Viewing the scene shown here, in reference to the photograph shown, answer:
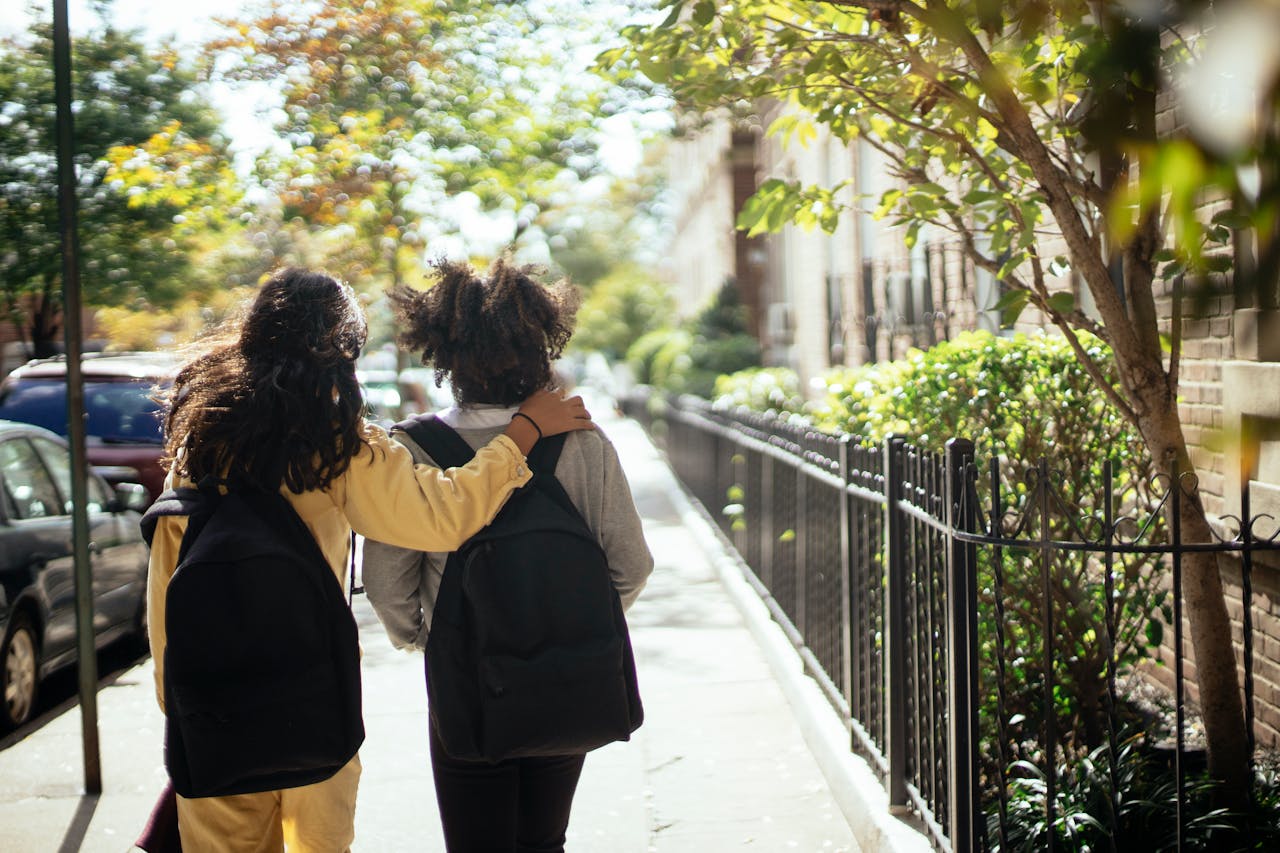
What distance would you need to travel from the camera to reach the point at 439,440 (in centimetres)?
322

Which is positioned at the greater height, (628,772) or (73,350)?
(73,350)

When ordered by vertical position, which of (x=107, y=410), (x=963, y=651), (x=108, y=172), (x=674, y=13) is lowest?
(x=963, y=651)

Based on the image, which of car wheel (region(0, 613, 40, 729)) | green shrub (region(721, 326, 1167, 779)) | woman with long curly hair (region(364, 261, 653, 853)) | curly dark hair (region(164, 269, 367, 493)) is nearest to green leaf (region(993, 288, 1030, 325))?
green shrub (region(721, 326, 1167, 779))

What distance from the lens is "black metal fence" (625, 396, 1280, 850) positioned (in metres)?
3.46

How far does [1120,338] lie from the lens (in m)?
3.91

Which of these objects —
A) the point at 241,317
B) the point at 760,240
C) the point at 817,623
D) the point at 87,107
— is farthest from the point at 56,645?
the point at 760,240

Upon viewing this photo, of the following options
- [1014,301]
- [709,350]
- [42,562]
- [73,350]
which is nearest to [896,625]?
[1014,301]

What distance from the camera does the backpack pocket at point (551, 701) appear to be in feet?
9.59

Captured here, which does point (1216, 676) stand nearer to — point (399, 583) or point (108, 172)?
point (399, 583)

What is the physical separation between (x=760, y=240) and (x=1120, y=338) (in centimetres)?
2189

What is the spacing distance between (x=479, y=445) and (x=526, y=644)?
0.53 metres

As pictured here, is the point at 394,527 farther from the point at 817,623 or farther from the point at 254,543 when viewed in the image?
the point at 817,623

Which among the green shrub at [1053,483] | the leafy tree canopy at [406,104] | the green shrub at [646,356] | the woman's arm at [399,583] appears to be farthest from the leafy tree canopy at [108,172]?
the green shrub at [646,356]

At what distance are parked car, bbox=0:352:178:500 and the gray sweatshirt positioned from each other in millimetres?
6573
